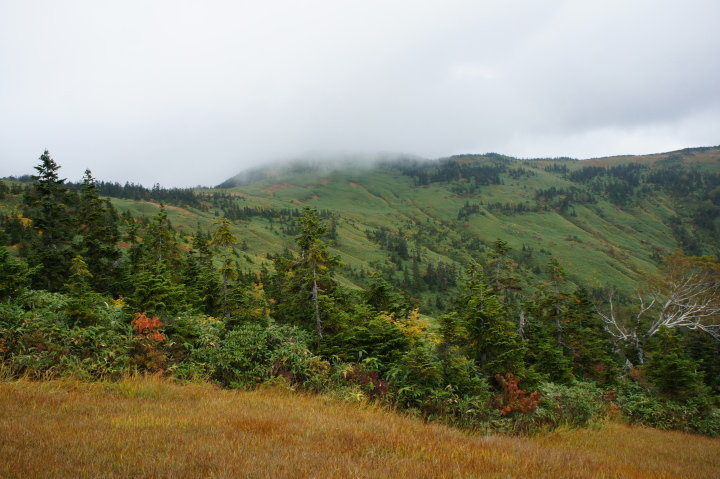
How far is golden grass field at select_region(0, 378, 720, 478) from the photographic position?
12.1ft

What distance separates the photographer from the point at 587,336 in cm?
2572

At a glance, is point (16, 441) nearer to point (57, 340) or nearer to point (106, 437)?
point (106, 437)

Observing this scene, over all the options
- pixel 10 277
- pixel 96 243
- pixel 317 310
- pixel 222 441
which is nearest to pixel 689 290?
pixel 317 310

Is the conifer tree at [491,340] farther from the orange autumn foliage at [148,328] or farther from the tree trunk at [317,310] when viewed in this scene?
the orange autumn foliage at [148,328]

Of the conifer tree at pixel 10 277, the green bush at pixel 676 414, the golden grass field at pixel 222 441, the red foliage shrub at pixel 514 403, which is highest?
the conifer tree at pixel 10 277

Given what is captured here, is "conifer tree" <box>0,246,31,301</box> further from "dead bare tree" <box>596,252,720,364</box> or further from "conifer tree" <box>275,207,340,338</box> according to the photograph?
"dead bare tree" <box>596,252,720,364</box>

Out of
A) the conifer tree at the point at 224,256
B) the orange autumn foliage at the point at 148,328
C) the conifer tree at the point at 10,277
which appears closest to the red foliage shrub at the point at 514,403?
the orange autumn foliage at the point at 148,328

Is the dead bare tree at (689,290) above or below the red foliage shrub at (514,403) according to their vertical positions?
below

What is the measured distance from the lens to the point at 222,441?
14.6 feet

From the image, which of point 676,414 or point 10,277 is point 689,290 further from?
point 10,277

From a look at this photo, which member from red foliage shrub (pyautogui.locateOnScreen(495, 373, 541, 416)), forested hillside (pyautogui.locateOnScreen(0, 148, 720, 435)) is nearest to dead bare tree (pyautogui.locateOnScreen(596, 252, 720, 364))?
forested hillside (pyautogui.locateOnScreen(0, 148, 720, 435))

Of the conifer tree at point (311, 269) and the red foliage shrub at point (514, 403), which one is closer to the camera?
the red foliage shrub at point (514, 403)

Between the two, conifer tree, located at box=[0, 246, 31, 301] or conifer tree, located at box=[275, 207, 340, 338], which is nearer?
conifer tree, located at box=[0, 246, 31, 301]

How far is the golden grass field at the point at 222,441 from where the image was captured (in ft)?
12.1
